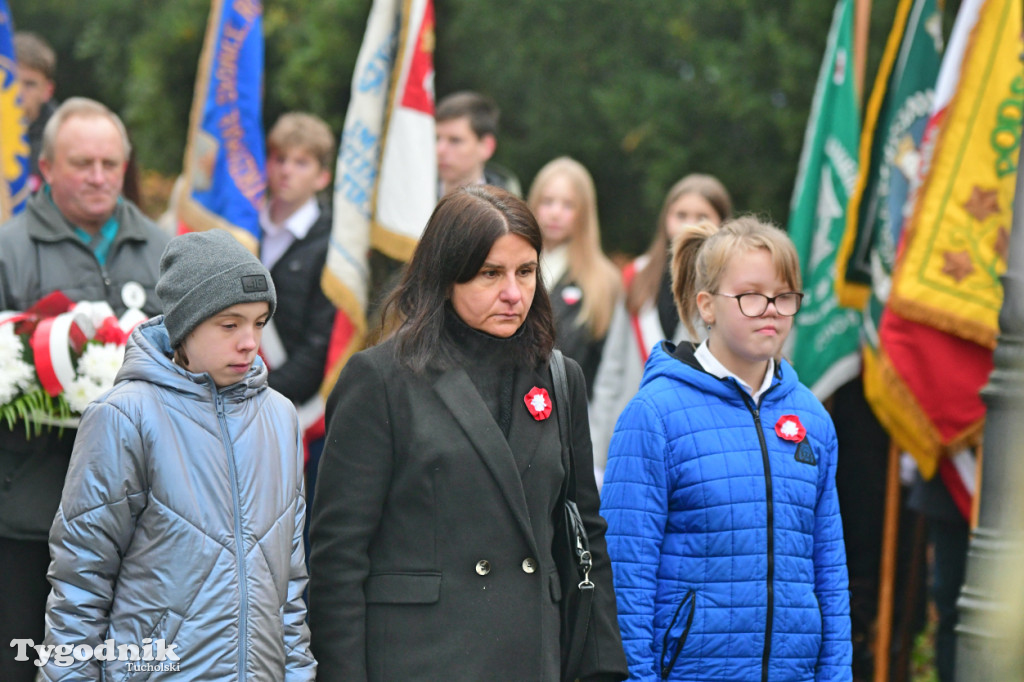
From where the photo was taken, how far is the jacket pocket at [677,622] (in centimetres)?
340

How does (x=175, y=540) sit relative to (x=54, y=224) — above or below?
Result: below

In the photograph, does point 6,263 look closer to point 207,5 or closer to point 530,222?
point 530,222

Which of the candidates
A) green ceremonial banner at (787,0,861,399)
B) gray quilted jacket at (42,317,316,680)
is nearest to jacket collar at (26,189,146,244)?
gray quilted jacket at (42,317,316,680)

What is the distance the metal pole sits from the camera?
3.51m

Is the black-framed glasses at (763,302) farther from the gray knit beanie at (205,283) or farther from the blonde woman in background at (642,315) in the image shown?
the blonde woman in background at (642,315)

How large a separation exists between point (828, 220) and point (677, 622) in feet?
12.7

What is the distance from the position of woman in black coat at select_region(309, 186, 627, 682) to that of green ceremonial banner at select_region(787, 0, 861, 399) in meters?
3.58

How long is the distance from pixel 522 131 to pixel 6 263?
7.41 m

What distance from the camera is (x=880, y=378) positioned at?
5648 mm

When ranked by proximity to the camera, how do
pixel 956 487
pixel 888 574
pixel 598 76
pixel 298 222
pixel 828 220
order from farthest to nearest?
pixel 598 76 → pixel 828 220 → pixel 298 222 → pixel 888 574 → pixel 956 487

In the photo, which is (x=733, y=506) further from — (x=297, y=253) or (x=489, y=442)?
(x=297, y=253)

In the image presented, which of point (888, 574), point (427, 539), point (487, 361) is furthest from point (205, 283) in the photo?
point (888, 574)

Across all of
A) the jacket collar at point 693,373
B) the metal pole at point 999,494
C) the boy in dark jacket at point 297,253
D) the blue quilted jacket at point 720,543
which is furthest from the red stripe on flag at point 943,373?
the boy in dark jacket at point 297,253

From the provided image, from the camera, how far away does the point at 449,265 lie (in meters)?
3.18
